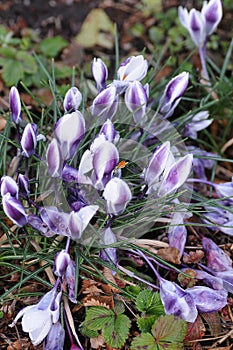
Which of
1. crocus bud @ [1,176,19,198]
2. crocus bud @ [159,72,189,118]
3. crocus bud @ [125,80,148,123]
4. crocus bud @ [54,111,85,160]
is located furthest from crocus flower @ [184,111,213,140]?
crocus bud @ [1,176,19,198]

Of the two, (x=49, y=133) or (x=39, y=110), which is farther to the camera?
(x=39, y=110)

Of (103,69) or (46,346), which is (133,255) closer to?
(46,346)

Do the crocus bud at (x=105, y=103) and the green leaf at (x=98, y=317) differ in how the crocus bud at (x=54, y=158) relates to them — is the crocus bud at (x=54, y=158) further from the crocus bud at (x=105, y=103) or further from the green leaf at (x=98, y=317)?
the green leaf at (x=98, y=317)

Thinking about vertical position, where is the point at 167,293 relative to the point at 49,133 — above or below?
below

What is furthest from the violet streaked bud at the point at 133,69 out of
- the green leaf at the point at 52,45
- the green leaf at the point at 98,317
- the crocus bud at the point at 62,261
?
the green leaf at the point at 52,45

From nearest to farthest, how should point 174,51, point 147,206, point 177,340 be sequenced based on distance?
point 177,340 < point 147,206 < point 174,51

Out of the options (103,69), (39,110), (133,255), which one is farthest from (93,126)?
(39,110)
